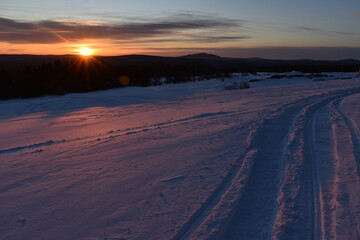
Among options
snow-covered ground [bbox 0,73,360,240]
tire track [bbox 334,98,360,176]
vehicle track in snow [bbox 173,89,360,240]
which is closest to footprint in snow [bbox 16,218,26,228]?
snow-covered ground [bbox 0,73,360,240]

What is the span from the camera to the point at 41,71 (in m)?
26.5

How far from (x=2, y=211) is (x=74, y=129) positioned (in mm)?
5780

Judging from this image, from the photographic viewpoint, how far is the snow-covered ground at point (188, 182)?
3.43 metres

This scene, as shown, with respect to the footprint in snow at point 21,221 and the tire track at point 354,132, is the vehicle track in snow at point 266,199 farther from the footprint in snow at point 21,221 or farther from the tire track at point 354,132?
the footprint in snow at point 21,221

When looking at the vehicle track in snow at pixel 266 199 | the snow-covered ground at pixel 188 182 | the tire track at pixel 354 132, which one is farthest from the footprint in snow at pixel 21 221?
the tire track at pixel 354 132

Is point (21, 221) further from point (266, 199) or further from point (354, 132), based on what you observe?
point (354, 132)

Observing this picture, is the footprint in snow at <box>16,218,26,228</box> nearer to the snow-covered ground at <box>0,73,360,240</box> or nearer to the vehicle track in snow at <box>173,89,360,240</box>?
the snow-covered ground at <box>0,73,360,240</box>

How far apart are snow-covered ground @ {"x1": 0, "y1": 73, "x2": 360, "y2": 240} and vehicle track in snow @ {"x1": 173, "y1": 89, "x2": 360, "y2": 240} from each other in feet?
0.04

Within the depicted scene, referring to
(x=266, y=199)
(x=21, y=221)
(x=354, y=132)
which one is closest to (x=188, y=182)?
(x=266, y=199)

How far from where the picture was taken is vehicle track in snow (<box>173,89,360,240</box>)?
10.9 feet

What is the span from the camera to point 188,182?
463cm

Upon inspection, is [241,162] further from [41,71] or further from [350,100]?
[41,71]

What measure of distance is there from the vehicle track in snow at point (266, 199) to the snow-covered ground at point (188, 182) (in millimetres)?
11

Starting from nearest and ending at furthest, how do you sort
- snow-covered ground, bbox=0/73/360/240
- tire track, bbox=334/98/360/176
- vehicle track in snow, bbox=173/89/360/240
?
vehicle track in snow, bbox=173/89/360/240 → snow-covered ground, bbox=0/73/360/240 → tire track, bbox=334/98/360/176
